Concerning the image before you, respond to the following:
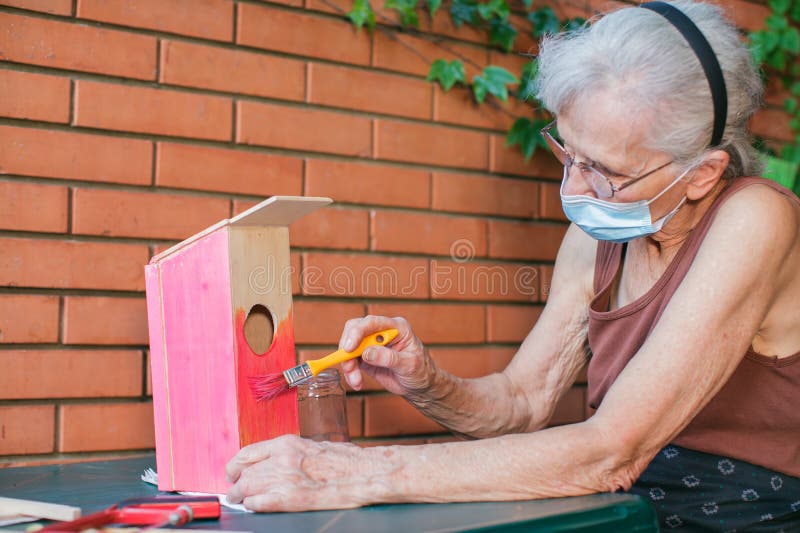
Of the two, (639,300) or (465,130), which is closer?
(639,300)

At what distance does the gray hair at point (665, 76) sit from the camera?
1.35 metres

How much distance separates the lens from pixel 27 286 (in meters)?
1.61

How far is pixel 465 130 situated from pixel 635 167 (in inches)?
31.4

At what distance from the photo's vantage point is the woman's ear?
1434 mm

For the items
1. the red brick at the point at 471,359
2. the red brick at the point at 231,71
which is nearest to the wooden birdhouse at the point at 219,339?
the red brick at the point at 231,71

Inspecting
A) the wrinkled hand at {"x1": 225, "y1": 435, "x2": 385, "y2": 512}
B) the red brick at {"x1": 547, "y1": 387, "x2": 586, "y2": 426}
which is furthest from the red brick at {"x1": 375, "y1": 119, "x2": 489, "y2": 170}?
the wrinkled hand at {"x1": 225, "y1": 435, "x2": 385, "y2": 512}

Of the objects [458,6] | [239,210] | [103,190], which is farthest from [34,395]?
[458,6]

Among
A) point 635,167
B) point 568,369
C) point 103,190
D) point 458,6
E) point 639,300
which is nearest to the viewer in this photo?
point 635,167

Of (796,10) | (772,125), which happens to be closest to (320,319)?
(772,125)

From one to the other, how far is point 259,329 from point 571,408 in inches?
48.4

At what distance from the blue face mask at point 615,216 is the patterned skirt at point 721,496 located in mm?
426

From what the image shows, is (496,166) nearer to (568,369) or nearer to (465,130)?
(465,130)

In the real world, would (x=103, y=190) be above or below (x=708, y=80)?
below

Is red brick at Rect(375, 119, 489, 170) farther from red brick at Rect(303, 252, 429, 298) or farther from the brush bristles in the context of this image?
the brush bristles
